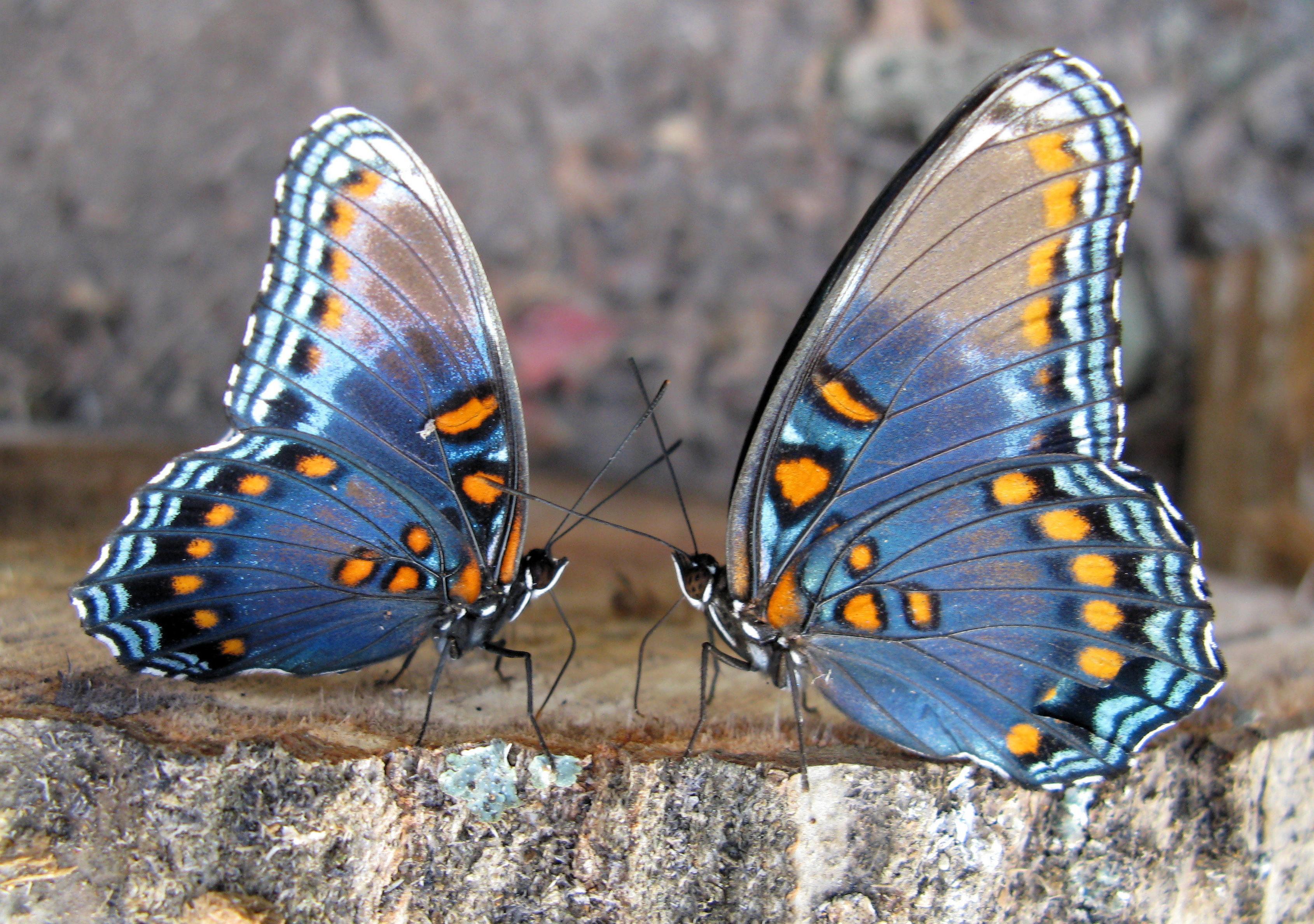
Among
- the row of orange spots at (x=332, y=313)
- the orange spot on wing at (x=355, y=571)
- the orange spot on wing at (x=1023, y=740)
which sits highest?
the row of orange spots at (x=332, y=313)

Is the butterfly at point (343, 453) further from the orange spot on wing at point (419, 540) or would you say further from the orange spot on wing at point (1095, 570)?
the orange spot on wing at point (1095, 570)

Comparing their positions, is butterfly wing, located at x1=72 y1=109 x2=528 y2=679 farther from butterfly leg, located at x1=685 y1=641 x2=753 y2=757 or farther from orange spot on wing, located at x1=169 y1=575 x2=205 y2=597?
butterfly leg, located at x1=685 y1=641 x2=753 y2=757

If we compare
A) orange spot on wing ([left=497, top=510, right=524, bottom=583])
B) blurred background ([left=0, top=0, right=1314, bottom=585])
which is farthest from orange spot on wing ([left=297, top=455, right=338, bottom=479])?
blurred background ([left=0, top=0, right=1314, bottom=585])

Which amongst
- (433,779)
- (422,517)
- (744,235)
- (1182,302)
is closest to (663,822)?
(433,779)

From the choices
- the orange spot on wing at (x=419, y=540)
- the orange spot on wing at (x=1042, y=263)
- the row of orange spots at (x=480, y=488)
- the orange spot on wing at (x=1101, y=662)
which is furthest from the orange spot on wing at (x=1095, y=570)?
the orange spot on wing at (x=419, y=540)

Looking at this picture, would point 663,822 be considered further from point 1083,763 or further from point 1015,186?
point 1015,186
